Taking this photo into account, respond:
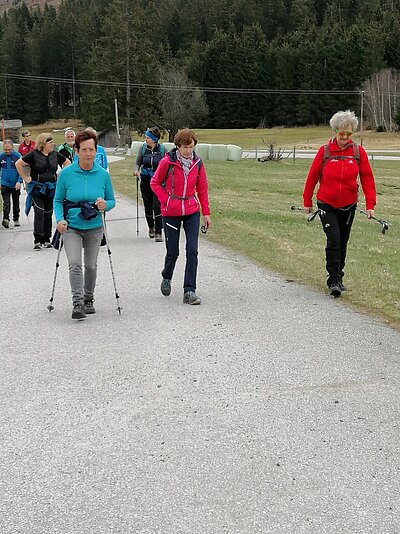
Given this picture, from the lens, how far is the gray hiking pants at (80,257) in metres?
7.71

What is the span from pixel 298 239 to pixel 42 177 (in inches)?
197

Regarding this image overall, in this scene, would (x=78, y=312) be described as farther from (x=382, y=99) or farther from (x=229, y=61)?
(x=229, y=61)

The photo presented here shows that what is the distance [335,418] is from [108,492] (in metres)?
1.73

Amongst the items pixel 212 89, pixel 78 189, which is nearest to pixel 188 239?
pixel 78 189

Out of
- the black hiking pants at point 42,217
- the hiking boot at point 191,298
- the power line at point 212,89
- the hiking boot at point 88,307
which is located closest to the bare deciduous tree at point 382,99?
the power line at point 212,89

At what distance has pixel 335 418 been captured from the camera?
480 centimetres

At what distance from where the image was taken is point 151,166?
42.9ft

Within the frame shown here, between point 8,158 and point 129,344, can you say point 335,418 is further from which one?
point 8,158

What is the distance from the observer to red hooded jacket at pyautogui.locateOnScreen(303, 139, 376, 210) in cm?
842

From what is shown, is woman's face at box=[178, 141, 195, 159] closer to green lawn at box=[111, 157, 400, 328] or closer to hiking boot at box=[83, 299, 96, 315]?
hiking boot at box=[83, 299, 96, 315]

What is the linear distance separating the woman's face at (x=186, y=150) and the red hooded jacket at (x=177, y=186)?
0.39 ft

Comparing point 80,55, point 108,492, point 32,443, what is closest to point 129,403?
point 32,443

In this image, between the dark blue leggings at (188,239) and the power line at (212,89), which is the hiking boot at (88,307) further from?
the power line at (212,89)

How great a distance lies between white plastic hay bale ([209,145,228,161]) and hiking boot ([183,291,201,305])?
41667 mm
